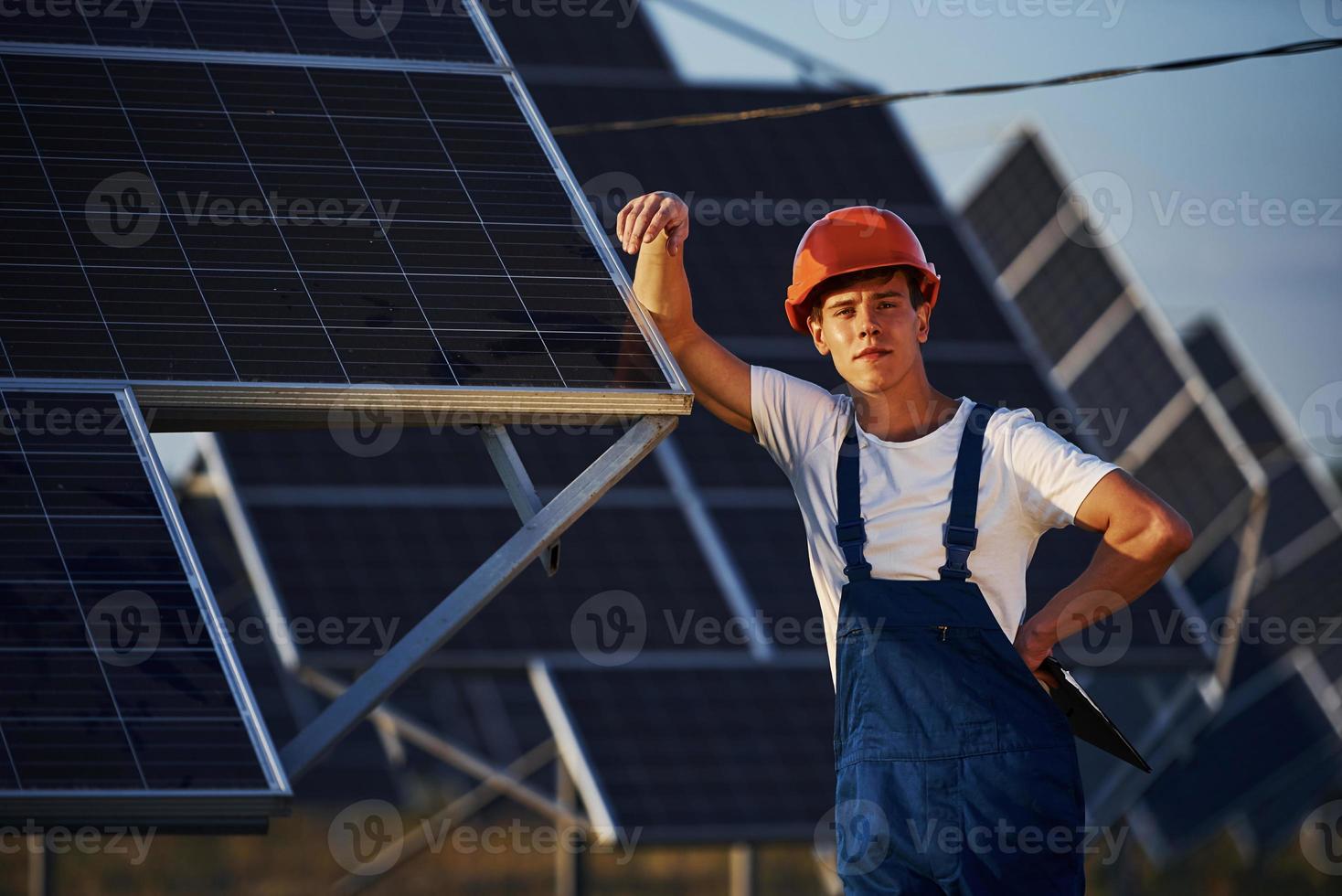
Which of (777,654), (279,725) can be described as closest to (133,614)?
(777,654)

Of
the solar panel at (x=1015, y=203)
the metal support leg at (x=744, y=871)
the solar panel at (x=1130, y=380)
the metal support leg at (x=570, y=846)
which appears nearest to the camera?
the metal support leg at (x=570, y=846)

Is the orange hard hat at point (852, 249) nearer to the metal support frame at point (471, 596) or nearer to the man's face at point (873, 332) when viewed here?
the man's face at point (873, 332)

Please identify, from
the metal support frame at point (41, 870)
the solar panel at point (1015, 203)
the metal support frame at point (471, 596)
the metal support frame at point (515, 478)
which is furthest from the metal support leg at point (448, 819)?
the metal support frame at point (471, 596)

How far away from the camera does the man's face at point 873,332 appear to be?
4.77 m

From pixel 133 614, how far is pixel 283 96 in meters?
2.22

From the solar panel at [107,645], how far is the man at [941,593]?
1405 millimetres

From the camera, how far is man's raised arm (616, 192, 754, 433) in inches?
197
